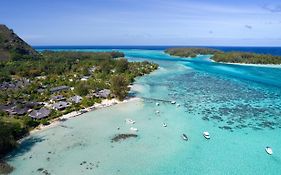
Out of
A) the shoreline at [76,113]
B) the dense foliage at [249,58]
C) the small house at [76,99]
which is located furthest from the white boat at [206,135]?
the dense foliage at [249,58]

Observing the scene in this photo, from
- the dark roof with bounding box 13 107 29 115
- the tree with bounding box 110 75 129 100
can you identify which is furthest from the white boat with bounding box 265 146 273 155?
the dark roof with bounding box 13 107 29 115

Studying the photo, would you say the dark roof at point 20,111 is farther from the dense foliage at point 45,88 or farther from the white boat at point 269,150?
the white boat at point 269,150

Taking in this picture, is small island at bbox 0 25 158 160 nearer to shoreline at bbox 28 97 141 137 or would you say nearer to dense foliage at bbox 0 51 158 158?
dense foliage at bbox 0 51 158 158

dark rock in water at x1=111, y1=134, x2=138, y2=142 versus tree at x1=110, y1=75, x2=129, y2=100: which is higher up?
tree at x1=110, y1=75, x2=129, y2=100

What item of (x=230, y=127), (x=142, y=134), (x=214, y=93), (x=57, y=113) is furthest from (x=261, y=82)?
(x=57, y=113)

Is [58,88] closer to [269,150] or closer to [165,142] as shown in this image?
[165,142]
